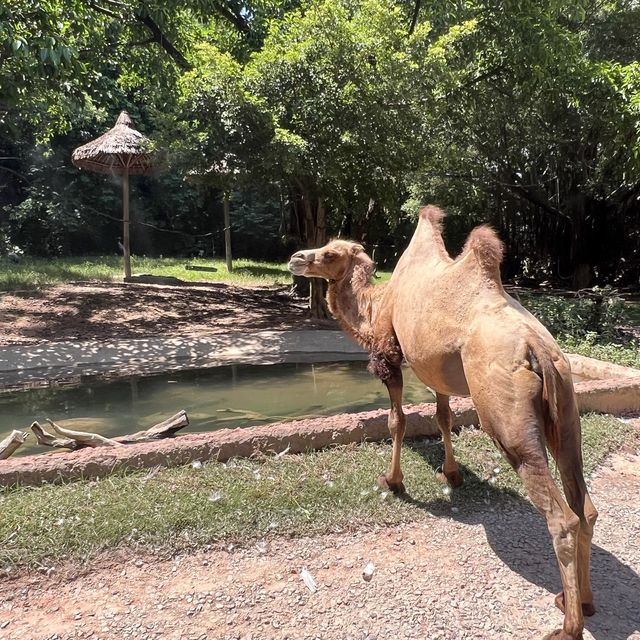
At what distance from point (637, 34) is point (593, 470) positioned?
1245 cm

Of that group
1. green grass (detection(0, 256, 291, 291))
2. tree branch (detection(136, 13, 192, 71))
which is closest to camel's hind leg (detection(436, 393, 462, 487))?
tree branch (detection(136, 13, 192, 71))

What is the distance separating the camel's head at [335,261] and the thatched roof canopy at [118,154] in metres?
11.9

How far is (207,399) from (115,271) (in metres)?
12.5

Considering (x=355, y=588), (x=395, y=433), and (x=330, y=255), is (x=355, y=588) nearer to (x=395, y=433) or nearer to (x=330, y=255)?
(x=395, y=433)

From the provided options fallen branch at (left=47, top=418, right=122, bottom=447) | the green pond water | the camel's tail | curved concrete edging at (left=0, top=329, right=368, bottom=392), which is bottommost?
the green pond water

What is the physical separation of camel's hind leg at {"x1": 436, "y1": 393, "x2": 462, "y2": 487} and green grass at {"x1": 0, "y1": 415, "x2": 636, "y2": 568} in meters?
0.09

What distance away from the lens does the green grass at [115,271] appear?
1510 centimetres

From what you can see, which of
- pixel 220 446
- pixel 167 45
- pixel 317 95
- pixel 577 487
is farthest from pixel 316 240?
pixel 577 487

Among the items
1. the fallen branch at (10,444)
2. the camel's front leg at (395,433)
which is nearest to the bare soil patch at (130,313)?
the fallen branch at (10,444)

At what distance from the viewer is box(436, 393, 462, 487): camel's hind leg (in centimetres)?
438

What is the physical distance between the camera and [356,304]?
15.5 ft

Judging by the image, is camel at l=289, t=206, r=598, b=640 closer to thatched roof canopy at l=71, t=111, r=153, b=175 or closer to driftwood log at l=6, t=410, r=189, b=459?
driftwood log at l=6, t=410, r=189, b=459

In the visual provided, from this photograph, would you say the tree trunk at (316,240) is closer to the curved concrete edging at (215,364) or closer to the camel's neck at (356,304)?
the curved concrete edging at (215,364)

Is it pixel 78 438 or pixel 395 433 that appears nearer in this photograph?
pixel 395 433
